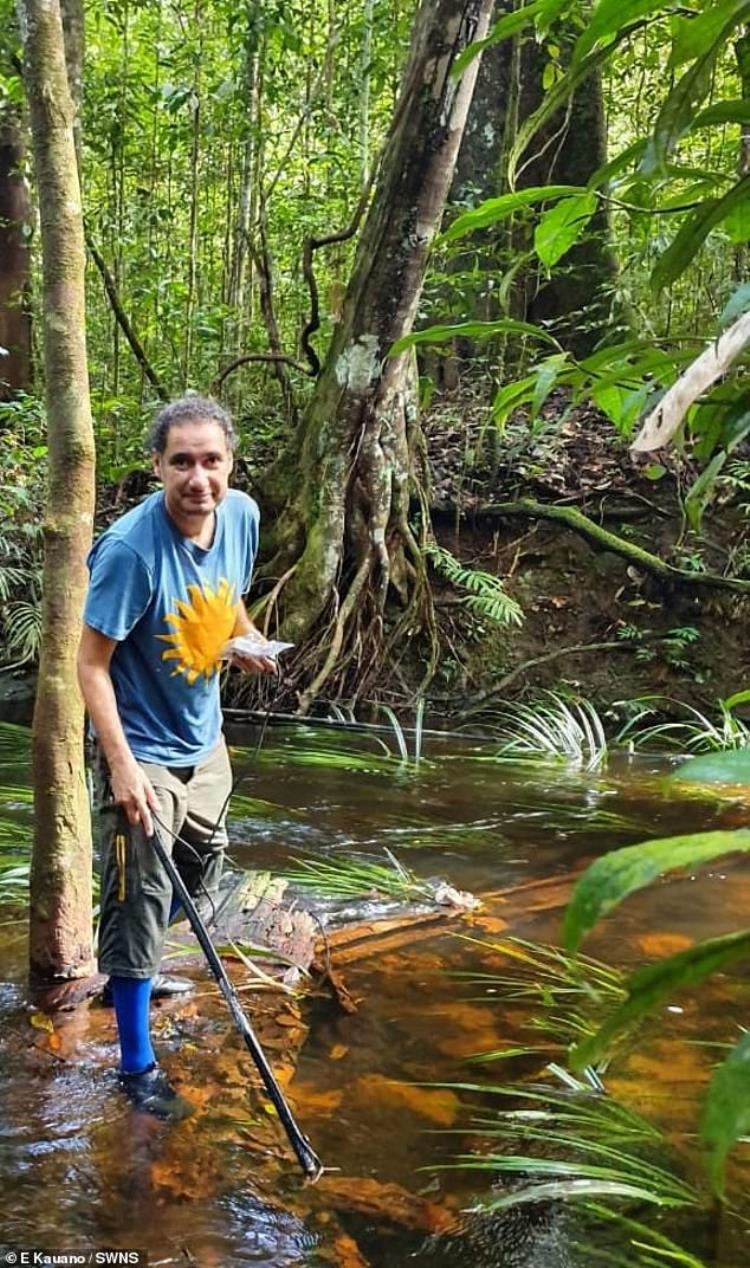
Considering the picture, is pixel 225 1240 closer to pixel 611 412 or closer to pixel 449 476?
pixel 611 412

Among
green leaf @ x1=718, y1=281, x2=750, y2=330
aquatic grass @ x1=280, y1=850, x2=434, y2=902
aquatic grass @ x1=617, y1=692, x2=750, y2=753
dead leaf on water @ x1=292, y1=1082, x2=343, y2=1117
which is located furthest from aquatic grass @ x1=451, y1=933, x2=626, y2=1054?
aquatic grass @ x1=617, y1=692, x2=750, y2=753

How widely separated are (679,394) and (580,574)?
21.3 ft

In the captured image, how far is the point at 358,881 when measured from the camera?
3.73 meters

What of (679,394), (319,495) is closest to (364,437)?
(319,495)

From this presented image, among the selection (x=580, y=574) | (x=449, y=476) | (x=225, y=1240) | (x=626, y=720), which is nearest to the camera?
(x=225, y=1240)

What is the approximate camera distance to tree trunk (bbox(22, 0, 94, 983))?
2.70 m

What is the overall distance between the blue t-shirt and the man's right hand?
0.56 ft

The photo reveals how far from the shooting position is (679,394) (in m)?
0.71

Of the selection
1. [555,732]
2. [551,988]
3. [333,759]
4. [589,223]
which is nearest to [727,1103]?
[551,988]

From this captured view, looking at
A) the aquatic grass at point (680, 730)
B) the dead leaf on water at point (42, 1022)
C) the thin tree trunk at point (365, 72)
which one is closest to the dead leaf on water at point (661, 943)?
the dead leaf on water at point (42, 1022)

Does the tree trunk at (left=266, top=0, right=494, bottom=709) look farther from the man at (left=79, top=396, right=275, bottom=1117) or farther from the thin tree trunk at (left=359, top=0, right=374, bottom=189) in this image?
the man at (left=79, top=396, right=275, bottom=1117)

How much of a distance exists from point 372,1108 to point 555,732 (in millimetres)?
3842

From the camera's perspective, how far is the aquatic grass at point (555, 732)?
18.8ft

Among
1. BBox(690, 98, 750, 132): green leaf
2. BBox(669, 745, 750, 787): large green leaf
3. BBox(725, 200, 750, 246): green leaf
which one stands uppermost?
BBox(690, 98, 750, 132): green leaf
